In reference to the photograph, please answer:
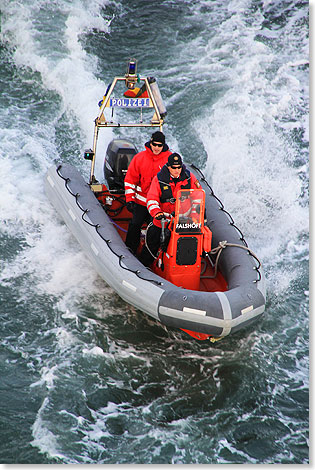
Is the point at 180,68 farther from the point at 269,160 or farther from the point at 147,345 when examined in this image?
the point at 147,345

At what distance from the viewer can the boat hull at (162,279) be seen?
5.12 metres

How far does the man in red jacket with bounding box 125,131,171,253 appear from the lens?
6.12 meters

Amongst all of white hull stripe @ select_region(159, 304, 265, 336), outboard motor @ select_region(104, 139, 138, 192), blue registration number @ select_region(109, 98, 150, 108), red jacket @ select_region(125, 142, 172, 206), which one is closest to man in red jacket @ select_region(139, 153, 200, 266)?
red jacket @ select_region(125, 142, 172, 206)

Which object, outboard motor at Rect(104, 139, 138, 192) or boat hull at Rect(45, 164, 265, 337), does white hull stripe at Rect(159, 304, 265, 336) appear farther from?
outboard motor at Rect(104, 139, 138, 192)

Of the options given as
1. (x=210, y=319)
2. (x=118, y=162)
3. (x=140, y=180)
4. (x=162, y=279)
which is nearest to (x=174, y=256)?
(x=162, y=279)

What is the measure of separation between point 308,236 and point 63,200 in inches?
121

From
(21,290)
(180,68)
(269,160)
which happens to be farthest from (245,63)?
(21,290)

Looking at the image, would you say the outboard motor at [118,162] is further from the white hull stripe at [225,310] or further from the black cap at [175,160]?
the white hull stripe at [225,310]

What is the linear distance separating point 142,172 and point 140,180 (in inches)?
4.1

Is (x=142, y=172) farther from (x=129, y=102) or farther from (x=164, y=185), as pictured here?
(x=129, y=102)

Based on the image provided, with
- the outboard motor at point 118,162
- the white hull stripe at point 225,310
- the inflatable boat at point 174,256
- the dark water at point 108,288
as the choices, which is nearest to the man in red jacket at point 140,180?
the inflatable boat at point 174,256

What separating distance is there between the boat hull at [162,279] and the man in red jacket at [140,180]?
226mm

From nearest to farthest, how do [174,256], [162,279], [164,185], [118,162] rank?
[162,279] → [174,256] → [164,185] → [118,162]

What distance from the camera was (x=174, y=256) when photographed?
221 inches
